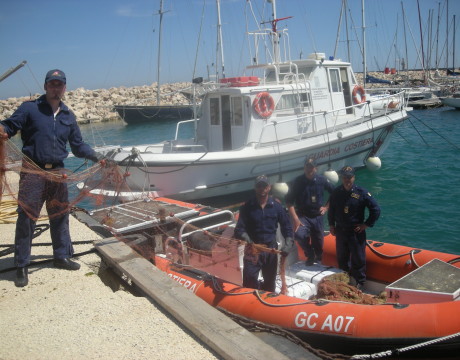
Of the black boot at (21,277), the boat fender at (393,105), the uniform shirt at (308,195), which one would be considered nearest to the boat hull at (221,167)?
the boat fender at (393,105)

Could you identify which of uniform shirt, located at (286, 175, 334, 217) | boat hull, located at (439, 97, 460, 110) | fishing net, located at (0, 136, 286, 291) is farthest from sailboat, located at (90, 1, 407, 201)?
boat hull, located at (439, 97, 460, 110)

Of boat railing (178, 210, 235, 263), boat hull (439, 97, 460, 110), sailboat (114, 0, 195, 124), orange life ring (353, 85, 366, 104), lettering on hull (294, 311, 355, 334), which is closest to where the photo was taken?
lettering on hull (294, 311, 355, 334)

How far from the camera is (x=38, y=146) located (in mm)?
4023

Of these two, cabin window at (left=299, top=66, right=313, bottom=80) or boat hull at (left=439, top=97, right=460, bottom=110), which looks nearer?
cabin window at (left=299, top=66, right=313, bottom=80)

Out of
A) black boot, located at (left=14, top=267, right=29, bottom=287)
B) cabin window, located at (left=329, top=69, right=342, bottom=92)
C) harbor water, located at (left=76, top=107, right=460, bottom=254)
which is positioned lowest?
harbor water, located at (left=76, top=107, right=460, bottom=254)

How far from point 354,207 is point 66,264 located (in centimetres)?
325

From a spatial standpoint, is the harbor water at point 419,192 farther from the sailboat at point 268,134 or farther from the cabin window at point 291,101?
the cabin window at point 291,101

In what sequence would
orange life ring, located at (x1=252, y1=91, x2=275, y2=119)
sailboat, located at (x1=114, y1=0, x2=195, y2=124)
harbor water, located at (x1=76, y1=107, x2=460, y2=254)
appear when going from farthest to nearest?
sailboat, located at (x1=114, y1=0, x2=195, y2=124) → orange life ring, located at (x1=252, y1=91, x2=275, y2=119) → harbor water, located at (x1=76, y1=107, x2=460, y2=254)

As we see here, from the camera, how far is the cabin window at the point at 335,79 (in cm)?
1235

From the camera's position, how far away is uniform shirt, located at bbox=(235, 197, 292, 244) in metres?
4.65

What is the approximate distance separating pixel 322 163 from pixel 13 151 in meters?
8.99

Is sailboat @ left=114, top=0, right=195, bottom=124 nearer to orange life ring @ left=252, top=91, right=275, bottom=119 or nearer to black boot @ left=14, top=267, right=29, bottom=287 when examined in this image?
orange life ring @ left=252, top=91, right=275, bottom=119

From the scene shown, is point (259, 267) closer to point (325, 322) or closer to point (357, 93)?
point (325, 322)

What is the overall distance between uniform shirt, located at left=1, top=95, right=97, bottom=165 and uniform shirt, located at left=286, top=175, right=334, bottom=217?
3.08m
